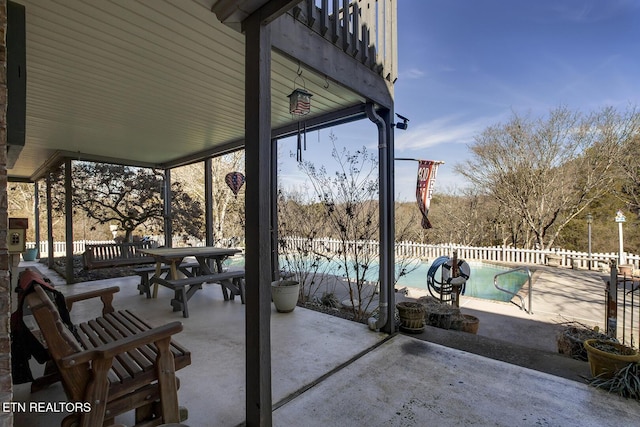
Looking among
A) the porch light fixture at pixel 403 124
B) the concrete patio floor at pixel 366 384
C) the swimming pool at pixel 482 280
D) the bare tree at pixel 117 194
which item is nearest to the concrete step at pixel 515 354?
the concrete patio floor at pixel 366 384

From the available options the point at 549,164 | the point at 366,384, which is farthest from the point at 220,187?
the point at 549,164

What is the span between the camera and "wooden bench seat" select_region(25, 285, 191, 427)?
1297 millimetres

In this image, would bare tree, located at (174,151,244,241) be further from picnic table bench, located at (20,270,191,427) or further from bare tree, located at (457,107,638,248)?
picnic table bench, located at (20,270,191,427)

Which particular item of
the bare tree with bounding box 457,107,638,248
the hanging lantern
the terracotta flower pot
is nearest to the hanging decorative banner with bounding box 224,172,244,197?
the hanging lantern

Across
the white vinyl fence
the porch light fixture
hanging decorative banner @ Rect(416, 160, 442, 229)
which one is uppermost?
the porch light fixture

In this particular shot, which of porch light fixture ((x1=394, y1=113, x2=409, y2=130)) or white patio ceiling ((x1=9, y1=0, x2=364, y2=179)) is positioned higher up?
white patio ceiling ((x1=9, y1=0, x2=364, y2=179))

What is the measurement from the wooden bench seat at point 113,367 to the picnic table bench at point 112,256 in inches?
159

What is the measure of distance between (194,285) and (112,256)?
3182 mm

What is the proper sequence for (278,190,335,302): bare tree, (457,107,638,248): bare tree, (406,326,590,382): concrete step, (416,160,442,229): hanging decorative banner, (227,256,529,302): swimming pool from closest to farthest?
1. (406,326,590,382): concrete step
2. (416,160,442,229): hanging decorative banner
3. (278,190,335,302): bare tree
4. (227,256,529,302): swimming pool
5. (457,107,638,248): bare tree

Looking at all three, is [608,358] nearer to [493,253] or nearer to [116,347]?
[116,347]

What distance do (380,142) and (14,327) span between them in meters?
2.94

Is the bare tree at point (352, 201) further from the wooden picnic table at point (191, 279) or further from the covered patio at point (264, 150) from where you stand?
the wooden picnic table at point (191, 279)

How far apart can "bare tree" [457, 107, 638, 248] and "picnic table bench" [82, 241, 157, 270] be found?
35.2ft

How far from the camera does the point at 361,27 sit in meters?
2.98
